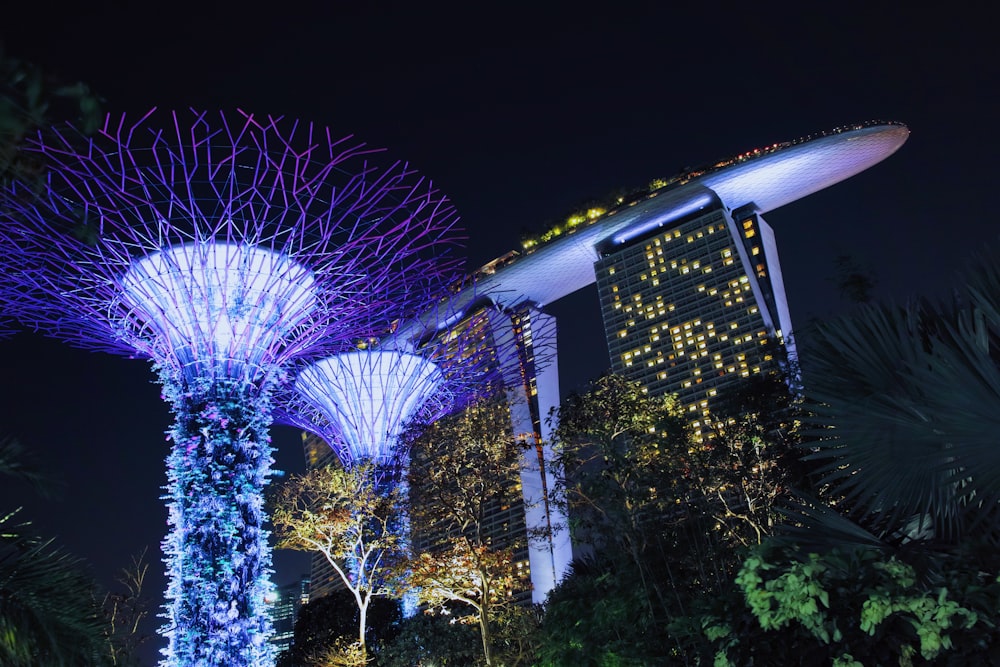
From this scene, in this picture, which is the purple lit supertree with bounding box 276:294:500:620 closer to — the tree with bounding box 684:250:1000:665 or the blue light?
the tree with bounding box 684:250:1000:665

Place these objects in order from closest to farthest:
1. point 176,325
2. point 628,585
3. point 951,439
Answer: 1. point 951,439
2. point 628,585
3. point 176,325

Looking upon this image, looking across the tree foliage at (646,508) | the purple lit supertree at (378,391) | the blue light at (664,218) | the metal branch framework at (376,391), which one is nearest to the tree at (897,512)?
the tree foliage at (646,508)

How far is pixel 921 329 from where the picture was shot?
19.0 ft

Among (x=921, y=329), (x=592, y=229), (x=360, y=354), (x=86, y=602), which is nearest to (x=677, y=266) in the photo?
(x=592, y=229)

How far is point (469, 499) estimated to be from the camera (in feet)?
47.5

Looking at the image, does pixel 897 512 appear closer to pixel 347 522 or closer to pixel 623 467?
pixel 623 467

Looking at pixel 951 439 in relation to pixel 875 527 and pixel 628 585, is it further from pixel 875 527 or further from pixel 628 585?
pixel 628 585

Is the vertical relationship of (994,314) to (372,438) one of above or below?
below

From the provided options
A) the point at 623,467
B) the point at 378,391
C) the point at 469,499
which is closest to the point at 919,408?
the point at 623,467

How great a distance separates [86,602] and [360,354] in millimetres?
19052

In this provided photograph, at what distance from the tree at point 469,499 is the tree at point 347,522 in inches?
108

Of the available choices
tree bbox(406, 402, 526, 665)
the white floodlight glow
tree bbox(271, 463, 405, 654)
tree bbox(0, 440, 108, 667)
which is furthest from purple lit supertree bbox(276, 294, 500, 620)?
tree bbox(0, 440, 108, 667)

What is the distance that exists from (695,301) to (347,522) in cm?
3434

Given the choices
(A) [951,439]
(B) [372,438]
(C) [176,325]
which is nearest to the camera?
(A) [951,439]
